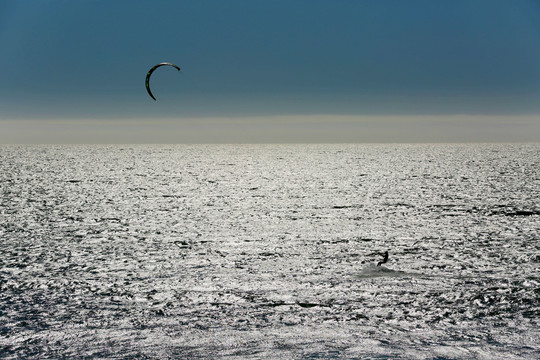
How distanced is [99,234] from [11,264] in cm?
553

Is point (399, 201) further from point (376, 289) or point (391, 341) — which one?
point (391, 341)

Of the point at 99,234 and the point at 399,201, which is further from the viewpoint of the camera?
the point at 399,201

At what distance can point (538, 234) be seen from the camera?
19328mm

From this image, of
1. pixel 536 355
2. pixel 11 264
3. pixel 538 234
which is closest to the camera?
pixel 536 355

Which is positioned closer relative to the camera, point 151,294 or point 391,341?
point 391,341

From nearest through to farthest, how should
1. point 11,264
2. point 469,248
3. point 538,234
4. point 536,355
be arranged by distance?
point 536,355
point 11,264
point 469,248
point 538,234

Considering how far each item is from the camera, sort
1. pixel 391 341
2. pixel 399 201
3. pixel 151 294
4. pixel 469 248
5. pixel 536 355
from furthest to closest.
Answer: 1. pixel 399 201
2. pixel 469 248
3. pixel 151 294
4. pixel 391 341
5. pixel 536 355

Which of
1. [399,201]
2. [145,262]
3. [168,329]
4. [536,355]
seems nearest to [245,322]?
[168,329]

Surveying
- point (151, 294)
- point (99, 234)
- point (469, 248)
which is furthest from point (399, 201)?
point (151, 294)

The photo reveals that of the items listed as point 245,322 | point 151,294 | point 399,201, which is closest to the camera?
point 245,322

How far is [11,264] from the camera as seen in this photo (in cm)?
A: 1470

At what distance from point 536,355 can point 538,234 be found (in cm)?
1267

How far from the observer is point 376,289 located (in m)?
12.1

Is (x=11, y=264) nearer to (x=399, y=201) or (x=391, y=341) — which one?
(x=391, y=341)
